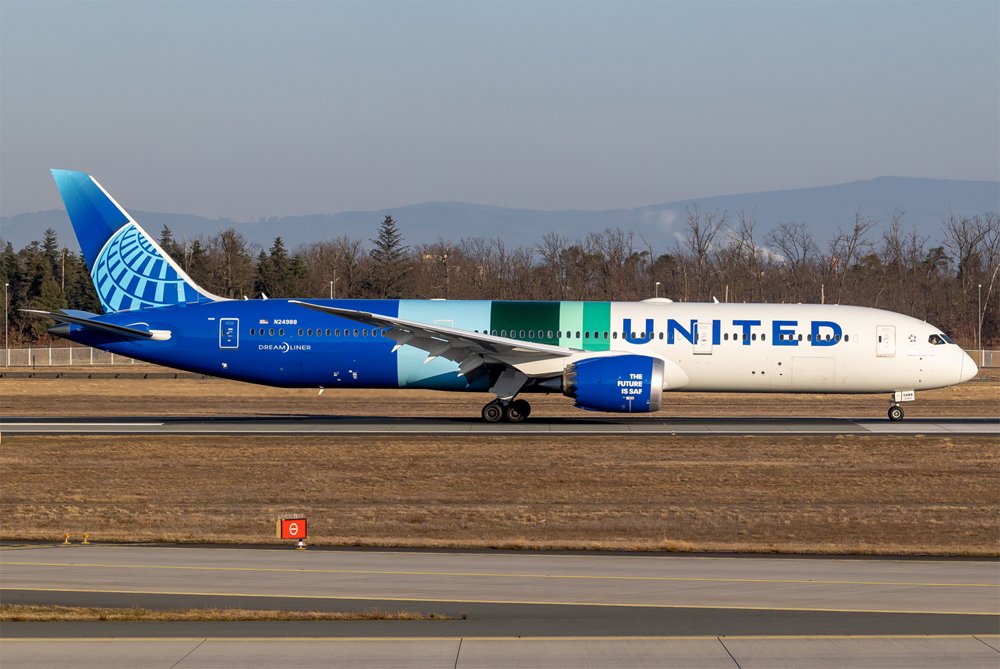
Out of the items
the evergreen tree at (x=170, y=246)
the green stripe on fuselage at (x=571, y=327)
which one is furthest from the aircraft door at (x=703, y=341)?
the evergreen tree at (x=170, y=246)

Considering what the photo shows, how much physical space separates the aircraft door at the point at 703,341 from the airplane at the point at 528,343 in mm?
41

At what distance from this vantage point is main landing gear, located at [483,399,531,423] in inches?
1329

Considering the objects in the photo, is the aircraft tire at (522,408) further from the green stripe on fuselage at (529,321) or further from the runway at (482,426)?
the green stripe on fuselage at (529,321)

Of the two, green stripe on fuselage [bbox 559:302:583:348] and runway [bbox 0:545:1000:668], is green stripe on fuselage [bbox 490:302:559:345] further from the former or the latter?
runway [bbox 0:545:1000:668]

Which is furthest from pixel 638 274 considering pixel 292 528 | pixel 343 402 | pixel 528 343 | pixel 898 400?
pixel 292 528

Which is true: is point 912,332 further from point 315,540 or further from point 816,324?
point 315,540

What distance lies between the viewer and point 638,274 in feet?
344

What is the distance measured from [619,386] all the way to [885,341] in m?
8.69

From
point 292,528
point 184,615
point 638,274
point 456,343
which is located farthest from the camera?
point 638,274

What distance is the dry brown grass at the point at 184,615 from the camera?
12.7 meters

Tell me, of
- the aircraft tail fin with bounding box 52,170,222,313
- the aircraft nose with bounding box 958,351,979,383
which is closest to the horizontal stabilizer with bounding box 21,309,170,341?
the aircraft tail fin with bounding box 52,170,222,313

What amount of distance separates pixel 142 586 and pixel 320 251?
11264 centimetres

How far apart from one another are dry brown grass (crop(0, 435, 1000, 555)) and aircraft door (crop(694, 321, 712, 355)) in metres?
4.42

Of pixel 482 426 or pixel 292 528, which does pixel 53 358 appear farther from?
pixel 292 528
